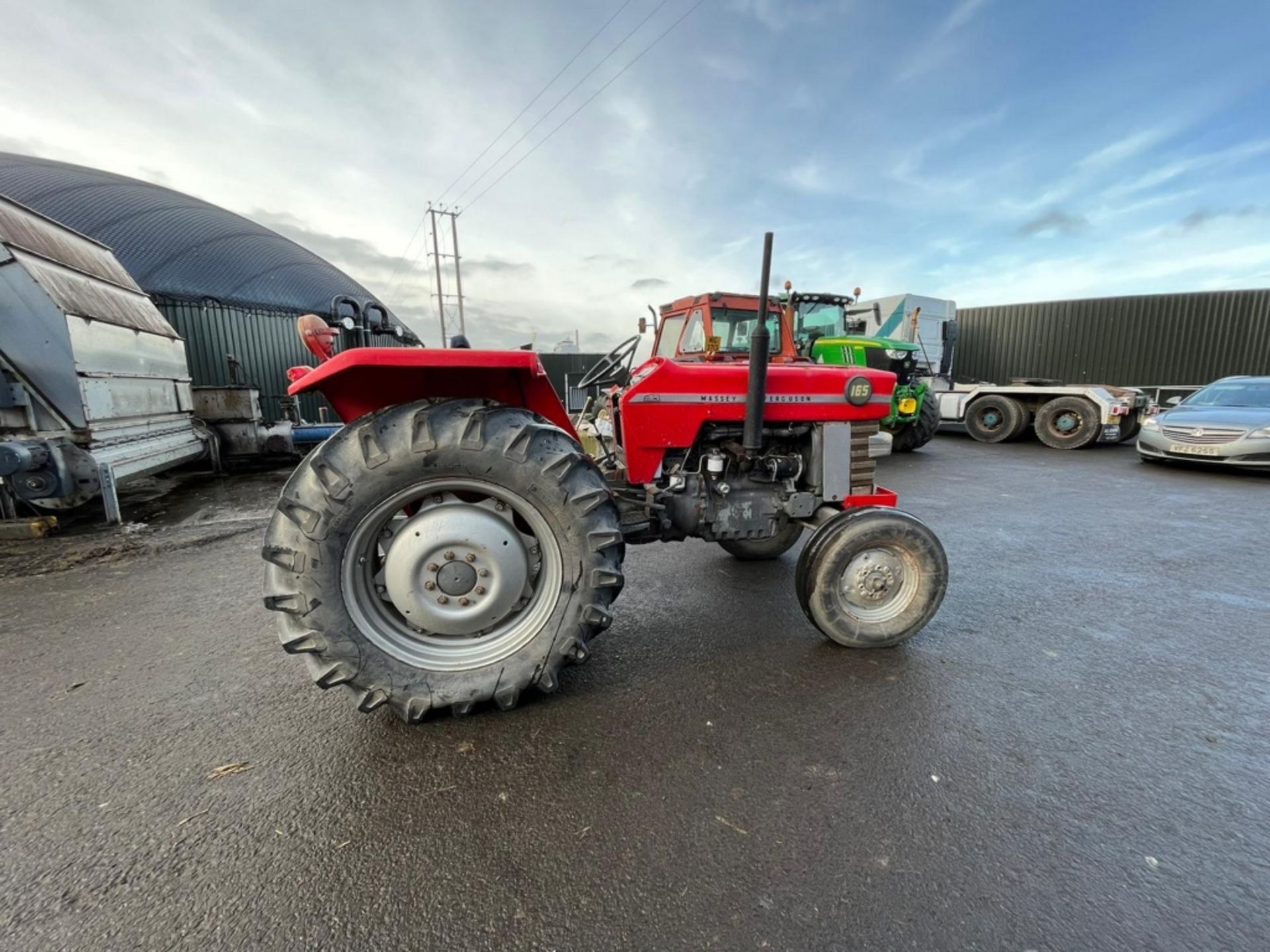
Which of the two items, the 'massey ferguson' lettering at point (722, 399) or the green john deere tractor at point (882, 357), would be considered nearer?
the 'massey ferguson' lettering at point (722, 399)

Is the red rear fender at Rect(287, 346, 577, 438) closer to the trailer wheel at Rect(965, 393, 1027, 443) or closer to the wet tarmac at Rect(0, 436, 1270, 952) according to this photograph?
the wet tarmac at Rect(0, 436, 1270, 952)

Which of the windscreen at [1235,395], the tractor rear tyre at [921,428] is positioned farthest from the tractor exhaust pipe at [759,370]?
the windscreen at [1235,395]

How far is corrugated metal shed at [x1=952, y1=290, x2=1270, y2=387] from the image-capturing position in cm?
1347

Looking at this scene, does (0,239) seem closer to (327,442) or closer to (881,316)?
(327,442)

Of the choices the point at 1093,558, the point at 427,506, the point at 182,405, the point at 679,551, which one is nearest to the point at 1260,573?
the point at 1093,558

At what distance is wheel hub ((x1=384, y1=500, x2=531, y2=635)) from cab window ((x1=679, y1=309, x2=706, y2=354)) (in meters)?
3.22

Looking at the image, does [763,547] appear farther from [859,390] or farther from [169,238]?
[169,238]

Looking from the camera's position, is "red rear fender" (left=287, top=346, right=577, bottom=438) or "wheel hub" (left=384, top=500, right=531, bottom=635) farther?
"wheel hub" (left=384, top=500, right=531, bottom=635)

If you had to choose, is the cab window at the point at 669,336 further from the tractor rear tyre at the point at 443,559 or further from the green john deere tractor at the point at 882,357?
the green john deere tractor at the point at 882,357

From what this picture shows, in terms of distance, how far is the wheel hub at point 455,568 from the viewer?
199cm

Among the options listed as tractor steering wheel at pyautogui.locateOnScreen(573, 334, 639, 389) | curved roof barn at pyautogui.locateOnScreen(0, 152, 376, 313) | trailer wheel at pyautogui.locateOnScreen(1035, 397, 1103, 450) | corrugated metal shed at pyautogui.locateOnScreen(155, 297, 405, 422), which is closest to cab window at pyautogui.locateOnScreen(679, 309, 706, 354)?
tractor steering wheel at pyautogui.locateOnScreen(573, 334, 639, 389)

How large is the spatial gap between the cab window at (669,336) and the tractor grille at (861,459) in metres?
2.57

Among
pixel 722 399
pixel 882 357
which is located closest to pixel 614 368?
pixel 722 399

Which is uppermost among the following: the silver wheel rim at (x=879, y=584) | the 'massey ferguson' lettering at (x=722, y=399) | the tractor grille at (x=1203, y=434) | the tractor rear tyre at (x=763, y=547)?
the 'massey ferguson' lettering at (x=722, y=399)
